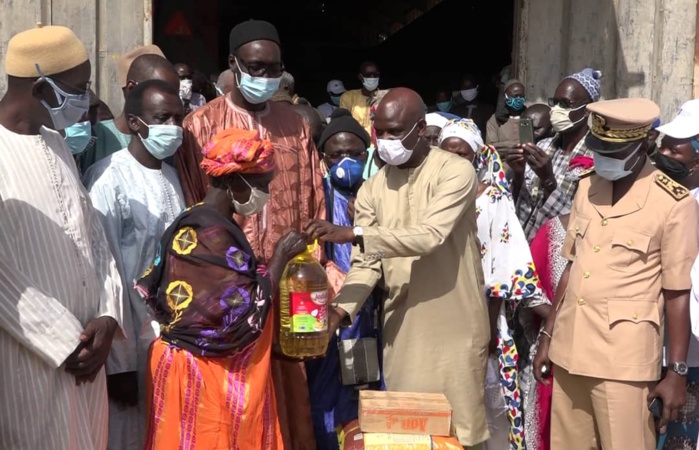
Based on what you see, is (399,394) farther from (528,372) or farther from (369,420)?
(528,372)

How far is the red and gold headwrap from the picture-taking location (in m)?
3.58

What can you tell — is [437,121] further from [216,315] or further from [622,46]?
[622,46]

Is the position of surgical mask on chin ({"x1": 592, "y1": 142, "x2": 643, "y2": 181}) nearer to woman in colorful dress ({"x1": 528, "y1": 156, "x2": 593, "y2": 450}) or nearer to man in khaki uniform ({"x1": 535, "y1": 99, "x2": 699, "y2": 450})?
man in khaki uniform ({"x1": 535, "y1": 99, "x2": 699, "y2": 450})

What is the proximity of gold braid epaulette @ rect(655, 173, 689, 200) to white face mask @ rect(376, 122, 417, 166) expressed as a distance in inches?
44.5

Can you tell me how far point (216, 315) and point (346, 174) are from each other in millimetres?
1816

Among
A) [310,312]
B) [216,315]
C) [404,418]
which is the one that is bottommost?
[404,418]

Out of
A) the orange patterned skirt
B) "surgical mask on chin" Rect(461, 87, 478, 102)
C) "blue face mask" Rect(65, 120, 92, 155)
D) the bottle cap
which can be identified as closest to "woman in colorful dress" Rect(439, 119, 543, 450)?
the bottle cap

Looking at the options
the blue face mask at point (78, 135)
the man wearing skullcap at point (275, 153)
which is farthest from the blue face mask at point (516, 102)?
the blue face mask at point (78, 135)

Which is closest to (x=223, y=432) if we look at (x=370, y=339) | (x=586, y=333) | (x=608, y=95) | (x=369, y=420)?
(x=369, y=420)

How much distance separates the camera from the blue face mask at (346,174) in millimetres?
5109

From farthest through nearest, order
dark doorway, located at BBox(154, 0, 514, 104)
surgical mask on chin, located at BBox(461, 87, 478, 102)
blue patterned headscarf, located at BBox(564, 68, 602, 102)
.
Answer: dark doorway, located at BBox(154, 0, 514, 104), surgical mask on chin, located at BBox(461, 87, 478, 102), blue patterned headscarf, located at BBox(564, 68, 602, 102)

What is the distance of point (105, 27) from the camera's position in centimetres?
808

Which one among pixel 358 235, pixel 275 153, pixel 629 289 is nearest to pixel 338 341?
pixel 358 235

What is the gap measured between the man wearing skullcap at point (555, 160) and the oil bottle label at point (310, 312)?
1.90 meters
